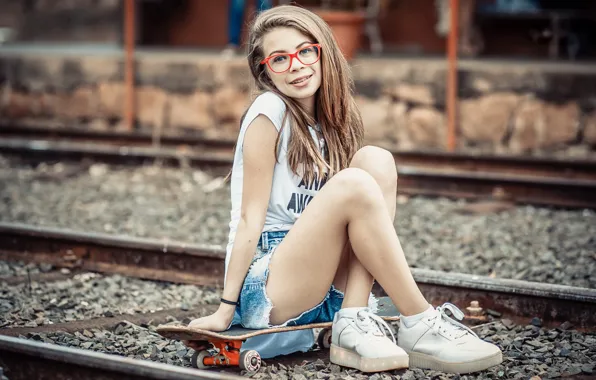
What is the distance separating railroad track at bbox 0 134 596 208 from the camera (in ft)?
22.6

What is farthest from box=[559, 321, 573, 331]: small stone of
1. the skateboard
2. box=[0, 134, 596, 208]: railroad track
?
box=[0, 134, 596, 208]: railroad track

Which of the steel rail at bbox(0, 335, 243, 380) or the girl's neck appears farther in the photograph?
the girl's neck

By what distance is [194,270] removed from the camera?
4.91 meters

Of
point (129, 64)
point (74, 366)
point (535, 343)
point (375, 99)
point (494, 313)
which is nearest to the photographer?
point (74, 366)

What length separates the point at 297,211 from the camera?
356 centimetres

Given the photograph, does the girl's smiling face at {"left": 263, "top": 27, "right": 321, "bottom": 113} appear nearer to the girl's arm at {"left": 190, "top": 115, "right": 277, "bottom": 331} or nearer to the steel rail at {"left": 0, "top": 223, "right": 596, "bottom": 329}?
the girl's arm at {"left": 190, "top": 115, "right": 277, "bottom": 331}

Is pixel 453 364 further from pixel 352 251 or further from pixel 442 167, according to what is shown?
pixel 442 167

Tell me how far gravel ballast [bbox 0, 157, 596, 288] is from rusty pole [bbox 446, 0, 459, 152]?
2110 mm

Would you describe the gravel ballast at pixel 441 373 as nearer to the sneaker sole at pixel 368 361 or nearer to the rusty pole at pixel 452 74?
the sneaker sole at pixel 368 361

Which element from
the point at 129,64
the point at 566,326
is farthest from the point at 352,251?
the point at 129,64

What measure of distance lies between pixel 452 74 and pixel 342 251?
5.87 meters

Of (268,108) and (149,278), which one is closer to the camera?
(268,108)

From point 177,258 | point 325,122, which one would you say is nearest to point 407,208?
point 177,258

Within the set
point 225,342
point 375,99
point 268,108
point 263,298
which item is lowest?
point 225,342
